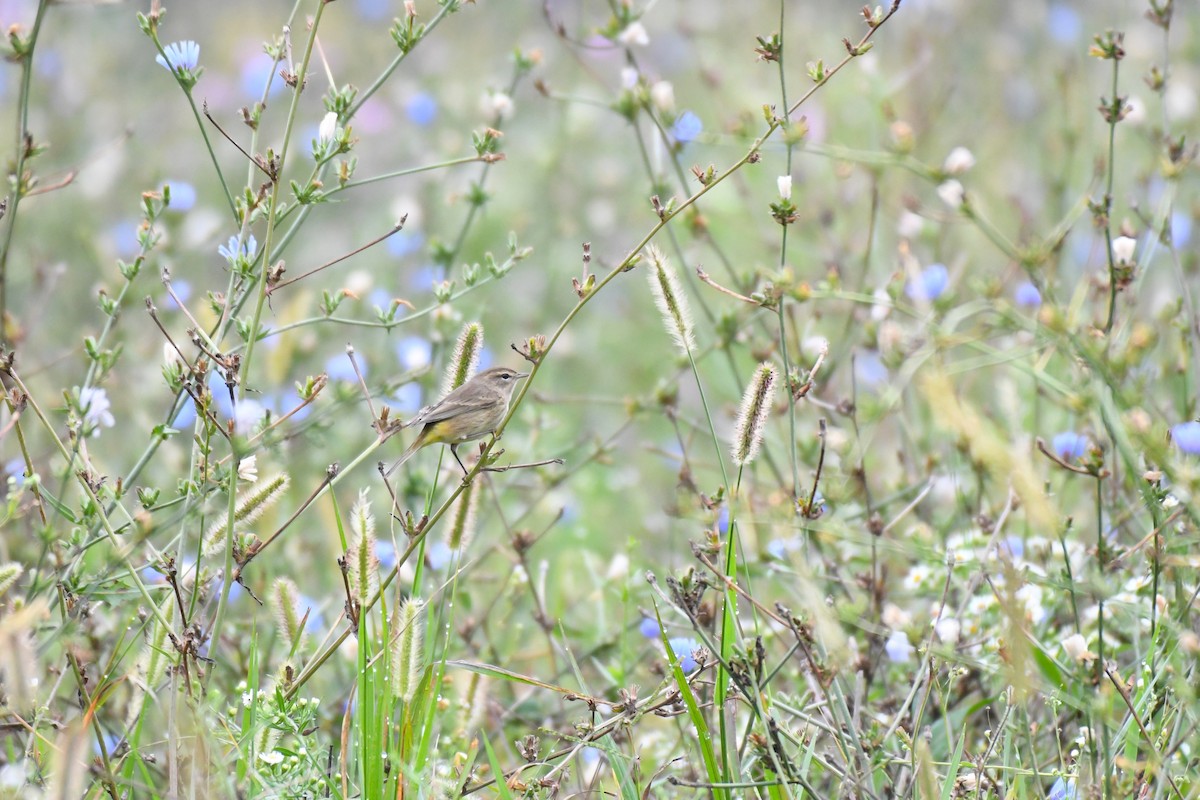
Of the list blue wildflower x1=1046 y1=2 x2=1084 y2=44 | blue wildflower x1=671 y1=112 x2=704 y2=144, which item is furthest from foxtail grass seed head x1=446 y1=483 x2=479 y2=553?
blue wildflower x1=1046 y1=2 x2=1084 y2=44

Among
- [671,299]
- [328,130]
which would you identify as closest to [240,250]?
[328,130]

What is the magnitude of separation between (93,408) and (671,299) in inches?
49.4

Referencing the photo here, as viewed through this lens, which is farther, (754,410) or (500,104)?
(500,104)

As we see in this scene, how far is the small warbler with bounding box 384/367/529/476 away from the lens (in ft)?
9.73

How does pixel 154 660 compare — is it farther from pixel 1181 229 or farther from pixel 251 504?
pixel 1181 229

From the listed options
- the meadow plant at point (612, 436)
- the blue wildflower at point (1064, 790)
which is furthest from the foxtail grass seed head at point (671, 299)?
the blue wildflower at point (1064, 790)

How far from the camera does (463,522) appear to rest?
258cm

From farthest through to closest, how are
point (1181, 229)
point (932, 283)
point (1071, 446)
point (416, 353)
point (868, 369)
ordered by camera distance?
point (868, 369), point (1181, 229), point (416, 353), point (932, 283), point (1071, 446)

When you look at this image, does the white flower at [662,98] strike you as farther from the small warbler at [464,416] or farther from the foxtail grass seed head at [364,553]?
the foxtail grass seed head at [364,553]

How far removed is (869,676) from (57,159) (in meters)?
4.77

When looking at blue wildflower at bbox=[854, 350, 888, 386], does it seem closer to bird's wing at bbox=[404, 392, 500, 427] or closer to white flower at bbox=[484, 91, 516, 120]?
white flower at bbox=[484, 91, 516, 120]

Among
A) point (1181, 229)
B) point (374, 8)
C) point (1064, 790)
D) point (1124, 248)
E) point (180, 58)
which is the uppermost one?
point (374, 8)

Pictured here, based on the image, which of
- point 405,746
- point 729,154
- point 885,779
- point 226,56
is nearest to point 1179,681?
point 885,779

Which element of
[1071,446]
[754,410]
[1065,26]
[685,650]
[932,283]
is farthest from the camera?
[1065,26]
